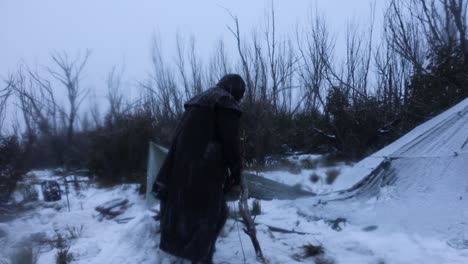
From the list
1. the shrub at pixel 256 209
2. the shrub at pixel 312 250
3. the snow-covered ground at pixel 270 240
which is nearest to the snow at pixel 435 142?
the snow-covered ground at pixel 270 240

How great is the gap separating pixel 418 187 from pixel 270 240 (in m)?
1.60

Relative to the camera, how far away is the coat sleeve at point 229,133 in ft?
8.36

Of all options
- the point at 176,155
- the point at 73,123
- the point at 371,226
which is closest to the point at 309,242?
the point at 371,226

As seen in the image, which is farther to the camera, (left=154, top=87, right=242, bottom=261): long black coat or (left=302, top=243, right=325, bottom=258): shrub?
(left=302, top=243, right=325, bottom=258): shrub

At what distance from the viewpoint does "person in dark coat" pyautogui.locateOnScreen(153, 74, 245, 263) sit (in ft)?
8.34

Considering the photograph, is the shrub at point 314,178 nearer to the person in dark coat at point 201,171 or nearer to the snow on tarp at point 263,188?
the snow on tarp at point 263,188

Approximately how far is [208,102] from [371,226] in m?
2.11

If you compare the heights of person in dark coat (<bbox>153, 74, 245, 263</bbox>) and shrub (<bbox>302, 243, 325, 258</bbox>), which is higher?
person in dark coat (<bbox>153, 74, 245, 263</bbox>)

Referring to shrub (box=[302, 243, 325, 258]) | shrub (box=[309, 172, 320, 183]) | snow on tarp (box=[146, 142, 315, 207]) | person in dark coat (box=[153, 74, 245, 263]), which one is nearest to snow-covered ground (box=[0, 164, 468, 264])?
shrub (box=[302, 243, 325, 258])

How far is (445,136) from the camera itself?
3.90 metres

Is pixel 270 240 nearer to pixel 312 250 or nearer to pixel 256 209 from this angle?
pixel 312 250

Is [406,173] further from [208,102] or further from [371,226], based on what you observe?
[208,102]

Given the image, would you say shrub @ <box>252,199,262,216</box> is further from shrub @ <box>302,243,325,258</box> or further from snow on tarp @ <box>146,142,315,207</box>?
shrub @ <box>302,243,325,258</box>

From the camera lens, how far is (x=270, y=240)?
11.2ft
